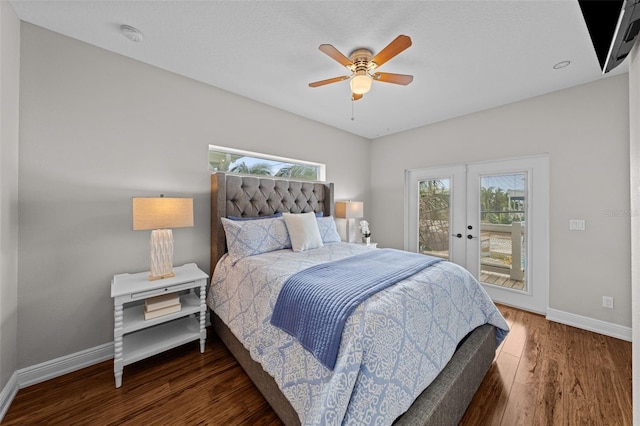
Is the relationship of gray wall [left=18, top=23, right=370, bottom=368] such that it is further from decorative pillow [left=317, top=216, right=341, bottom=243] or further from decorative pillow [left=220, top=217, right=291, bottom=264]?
decorative pillow [left=317, top=216, right=341, bottom=243]

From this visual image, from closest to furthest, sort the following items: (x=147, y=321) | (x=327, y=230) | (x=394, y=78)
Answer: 1. (x=147, y=321)
2. (x=394, y=78)
3. (x=327, y=230)

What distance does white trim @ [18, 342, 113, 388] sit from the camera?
Result: 1844mm

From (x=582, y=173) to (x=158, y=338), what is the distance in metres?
4.49

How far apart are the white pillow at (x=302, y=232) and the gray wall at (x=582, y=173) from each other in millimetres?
2513

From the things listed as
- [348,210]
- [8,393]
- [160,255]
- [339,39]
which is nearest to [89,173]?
[160,255]

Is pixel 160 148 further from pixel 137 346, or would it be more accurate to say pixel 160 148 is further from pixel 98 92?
pixel 137 346

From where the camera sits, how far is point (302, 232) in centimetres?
274

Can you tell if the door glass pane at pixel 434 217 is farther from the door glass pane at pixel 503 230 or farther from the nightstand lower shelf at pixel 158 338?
the nightstand lower shelf at pixel 158 338

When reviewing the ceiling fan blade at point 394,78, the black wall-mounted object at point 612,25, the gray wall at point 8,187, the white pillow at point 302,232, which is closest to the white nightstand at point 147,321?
the gray wall at point 8,187

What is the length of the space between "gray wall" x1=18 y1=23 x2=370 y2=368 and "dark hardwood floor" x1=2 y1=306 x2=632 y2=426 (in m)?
0.44

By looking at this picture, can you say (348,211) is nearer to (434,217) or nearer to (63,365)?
(434,217)

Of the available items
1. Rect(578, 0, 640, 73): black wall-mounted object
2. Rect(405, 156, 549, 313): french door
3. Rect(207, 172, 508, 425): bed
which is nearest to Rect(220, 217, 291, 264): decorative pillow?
Rect(207, 172, 508, 425): bed

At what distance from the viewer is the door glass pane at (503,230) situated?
3.16 metres

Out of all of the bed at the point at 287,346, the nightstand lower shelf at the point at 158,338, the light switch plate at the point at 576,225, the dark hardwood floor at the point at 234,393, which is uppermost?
the light switch plate at the point at 576,225
